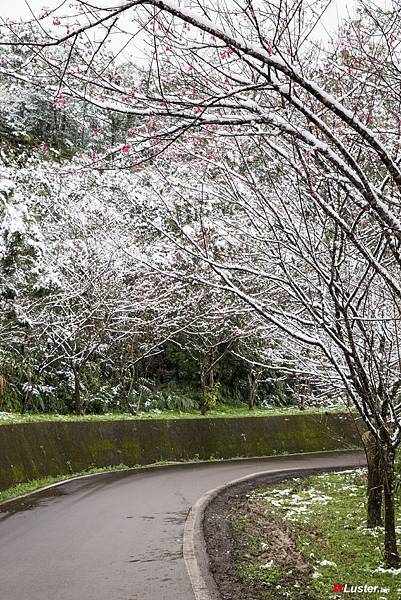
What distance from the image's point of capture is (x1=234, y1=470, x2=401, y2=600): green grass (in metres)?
6.69

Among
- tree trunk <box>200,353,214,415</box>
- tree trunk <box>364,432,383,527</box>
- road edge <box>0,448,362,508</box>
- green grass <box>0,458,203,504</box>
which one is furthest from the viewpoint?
tree trunk <box>200,353,214,415</box>

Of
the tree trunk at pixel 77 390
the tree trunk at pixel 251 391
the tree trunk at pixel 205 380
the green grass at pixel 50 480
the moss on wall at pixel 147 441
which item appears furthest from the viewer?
the tree trunk at pixel 251 391

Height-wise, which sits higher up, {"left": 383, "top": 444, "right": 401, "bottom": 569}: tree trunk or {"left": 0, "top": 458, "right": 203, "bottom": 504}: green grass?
{"left": 383, "top": 444, "right": 401, "bottom": 569}: tree trunk

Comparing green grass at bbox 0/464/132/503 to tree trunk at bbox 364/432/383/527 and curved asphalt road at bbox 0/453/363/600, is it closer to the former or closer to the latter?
curved asphalt road at bbox 0/453/363/600

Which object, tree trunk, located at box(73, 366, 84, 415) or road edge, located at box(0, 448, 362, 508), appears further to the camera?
tree trunk, located at box(73, 366, 84, 415)

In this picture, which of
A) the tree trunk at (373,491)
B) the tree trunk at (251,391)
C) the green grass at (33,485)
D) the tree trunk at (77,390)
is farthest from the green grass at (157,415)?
the tree trunk at (373,491)

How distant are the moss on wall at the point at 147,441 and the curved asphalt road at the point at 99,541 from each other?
4.27ft

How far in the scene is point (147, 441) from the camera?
1959 cm

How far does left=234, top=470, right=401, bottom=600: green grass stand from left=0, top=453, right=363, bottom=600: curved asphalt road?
1.04 meters

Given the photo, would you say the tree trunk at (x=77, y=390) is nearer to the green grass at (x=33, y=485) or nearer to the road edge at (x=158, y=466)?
the road edge at (x=158, y=466)

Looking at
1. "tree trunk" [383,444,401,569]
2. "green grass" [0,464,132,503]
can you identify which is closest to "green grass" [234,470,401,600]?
"tree trunk" [383,444,401,569]

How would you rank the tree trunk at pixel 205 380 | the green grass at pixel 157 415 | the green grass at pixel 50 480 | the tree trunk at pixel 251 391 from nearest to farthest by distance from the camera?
the green grass at pixel 50 480
the green grass at pixel 157 415
the tree trunk at pixel 205 380
the tree trunk at pixel 251 391

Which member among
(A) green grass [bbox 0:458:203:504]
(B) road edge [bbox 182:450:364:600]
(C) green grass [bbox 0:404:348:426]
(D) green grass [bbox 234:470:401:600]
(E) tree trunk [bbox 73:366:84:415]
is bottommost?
(D) green grass [bbox 234:470:401:600]

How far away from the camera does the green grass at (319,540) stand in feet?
21.9
